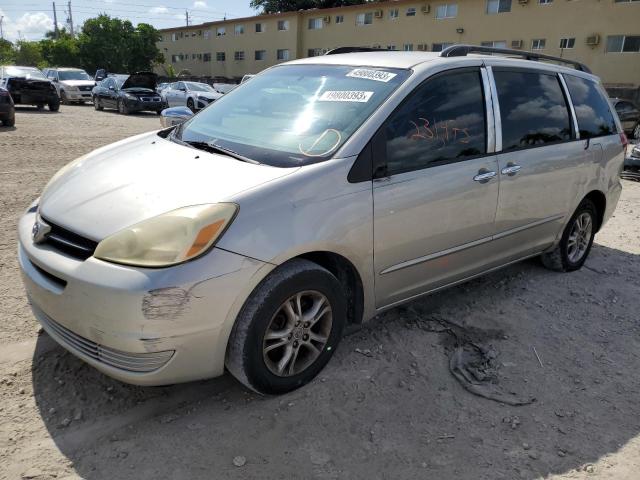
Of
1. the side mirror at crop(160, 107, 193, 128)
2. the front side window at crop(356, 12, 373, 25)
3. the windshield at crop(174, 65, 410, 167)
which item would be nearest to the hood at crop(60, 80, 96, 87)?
the front side window at crop(356, 12, 373, 25)

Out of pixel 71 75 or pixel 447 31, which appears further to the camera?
pixel 447 31

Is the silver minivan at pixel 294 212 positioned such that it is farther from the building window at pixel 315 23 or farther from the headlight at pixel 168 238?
the building window at pixel 315 23

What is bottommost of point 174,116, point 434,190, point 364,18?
point 434,190

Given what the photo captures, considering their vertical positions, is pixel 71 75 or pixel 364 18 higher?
pixel 364 18

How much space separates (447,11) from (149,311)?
32880 millimetres

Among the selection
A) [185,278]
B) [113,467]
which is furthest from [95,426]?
[185,278]

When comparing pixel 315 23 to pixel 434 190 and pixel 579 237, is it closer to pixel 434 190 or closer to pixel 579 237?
pixel 579 237

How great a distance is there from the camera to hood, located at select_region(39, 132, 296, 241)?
8.18 ft

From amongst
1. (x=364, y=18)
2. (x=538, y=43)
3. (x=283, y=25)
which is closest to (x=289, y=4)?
(x=283, y=25)

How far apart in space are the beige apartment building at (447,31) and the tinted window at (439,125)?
48.3 feet

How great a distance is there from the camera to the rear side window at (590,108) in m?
4.46

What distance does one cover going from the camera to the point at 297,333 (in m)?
2.76

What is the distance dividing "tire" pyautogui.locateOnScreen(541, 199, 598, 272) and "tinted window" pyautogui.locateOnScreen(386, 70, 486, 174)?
5.39 ft

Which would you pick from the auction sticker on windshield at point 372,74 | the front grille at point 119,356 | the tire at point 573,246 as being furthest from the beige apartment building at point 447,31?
the front grille at point 119,356
